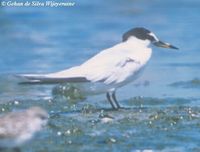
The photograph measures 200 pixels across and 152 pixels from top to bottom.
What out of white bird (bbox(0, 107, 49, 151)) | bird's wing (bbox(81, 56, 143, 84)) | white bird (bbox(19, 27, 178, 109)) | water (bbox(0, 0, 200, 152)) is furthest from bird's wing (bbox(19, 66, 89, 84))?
white bird (bbox(0, 107, 49, 151))

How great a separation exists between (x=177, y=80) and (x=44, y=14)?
17.9ft

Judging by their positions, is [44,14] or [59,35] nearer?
[59,35]

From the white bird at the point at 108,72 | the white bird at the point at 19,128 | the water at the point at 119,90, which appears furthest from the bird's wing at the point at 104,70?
the white bird at the point at 19,128

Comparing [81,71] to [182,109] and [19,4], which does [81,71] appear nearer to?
[182,109]

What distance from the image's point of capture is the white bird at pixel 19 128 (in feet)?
26.4

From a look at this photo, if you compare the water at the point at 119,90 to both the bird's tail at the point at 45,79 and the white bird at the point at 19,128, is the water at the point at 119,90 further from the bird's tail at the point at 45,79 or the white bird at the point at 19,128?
the white bird at the point at 19,128

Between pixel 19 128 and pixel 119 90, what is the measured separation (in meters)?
4.33

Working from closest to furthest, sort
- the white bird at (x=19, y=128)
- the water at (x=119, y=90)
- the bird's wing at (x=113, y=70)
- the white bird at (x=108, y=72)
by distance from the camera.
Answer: the white bird at (x=19, y=128), the water at (x=119, y=90), the white bird at (x=108, y=72), the bird's wing at (x=113, y=70)

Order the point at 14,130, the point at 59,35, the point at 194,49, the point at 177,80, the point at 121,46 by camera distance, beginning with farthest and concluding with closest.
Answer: the point at 59,35 → the point at 194,49 → the point at 177,80 → the point at 121,46 → the point at 14,130

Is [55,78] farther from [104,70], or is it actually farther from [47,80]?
[104,70]

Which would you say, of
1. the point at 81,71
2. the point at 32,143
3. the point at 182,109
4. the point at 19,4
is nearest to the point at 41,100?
the point at 81,71

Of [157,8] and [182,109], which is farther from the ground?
[157,8]

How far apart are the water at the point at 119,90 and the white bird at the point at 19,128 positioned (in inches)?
27.6

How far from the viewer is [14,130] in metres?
8.05
